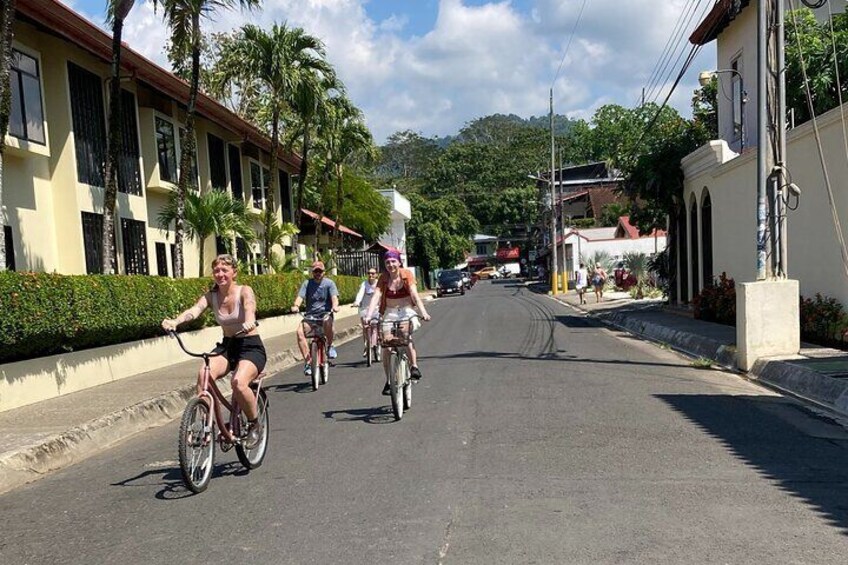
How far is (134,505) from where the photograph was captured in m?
5.91

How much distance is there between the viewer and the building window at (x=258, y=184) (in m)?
30.3

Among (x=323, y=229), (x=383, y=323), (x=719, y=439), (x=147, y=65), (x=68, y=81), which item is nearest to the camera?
(x=719, y=439)

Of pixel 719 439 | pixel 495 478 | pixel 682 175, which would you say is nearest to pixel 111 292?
pixel 495 478

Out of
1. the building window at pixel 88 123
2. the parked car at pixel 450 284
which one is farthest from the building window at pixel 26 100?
the parked car at pixel 450 284

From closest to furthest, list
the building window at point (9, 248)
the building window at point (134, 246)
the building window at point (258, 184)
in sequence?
the building window at point (9, 248)
the building window at point (134, 246)
the building window at point (258, 184)

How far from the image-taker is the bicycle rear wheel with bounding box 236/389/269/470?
262 inches

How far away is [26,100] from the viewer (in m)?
14.5

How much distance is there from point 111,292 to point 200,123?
1259cm

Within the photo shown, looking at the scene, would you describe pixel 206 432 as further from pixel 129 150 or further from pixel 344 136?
pixel 344 136

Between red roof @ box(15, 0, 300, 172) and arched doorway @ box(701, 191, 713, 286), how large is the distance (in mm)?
13922

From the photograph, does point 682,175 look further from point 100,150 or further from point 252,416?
point 252,416

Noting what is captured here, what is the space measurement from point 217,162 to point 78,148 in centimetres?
932

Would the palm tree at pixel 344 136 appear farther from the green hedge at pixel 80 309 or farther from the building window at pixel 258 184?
the green hedge at pixel 80 309

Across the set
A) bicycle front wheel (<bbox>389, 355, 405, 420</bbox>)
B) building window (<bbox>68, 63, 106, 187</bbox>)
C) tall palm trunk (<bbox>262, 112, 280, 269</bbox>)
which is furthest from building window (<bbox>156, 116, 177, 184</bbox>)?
bicycle front wheel (<bbox>389, 355, 405, 420</bbox>)
